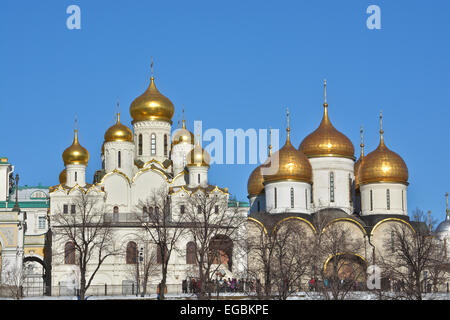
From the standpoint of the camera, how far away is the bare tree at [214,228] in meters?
44.7

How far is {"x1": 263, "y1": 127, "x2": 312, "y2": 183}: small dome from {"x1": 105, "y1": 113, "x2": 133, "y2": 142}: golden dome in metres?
9.20

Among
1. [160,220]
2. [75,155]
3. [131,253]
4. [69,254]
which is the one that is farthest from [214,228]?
[75,155]

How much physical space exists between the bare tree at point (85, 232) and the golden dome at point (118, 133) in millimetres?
4699

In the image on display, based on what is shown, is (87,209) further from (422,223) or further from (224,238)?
(422,223)

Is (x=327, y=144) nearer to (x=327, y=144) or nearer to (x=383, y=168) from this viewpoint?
(x=327, y=144)

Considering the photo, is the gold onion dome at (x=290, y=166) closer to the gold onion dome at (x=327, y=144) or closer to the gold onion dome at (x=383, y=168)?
the gold onion dome at (x=327, y=144)

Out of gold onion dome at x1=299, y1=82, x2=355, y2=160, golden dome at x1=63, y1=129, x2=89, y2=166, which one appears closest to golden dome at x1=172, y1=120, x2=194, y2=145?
golden dome at x1=63, y1=129, x2=89, y2=166

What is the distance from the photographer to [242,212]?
1983 inches

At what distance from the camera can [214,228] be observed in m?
46.6

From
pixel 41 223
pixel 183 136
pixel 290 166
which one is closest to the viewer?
pixel 290 166

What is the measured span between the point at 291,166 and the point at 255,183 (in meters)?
6.30

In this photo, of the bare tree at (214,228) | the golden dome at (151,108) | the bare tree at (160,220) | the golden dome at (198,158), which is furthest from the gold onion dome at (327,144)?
the bare tree at (160,220)
